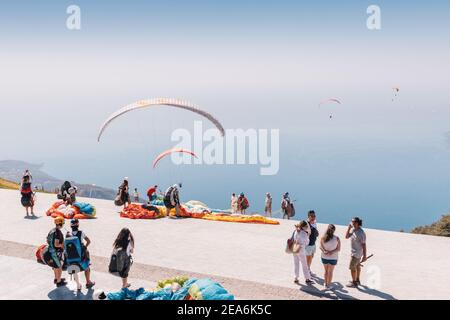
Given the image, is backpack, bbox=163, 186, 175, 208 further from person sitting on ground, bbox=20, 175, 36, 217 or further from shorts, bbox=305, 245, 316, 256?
shorts, bbox=305, 245, 316, 256

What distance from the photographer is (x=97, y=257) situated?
14.3m

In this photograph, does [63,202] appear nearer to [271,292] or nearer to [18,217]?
[18,217]

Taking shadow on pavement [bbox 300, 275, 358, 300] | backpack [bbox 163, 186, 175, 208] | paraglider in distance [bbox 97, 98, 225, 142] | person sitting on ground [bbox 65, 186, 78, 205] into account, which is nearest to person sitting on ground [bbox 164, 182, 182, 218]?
backpack [bbox 163, 186, 175, 208]

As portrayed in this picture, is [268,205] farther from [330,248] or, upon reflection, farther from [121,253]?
[121,253]

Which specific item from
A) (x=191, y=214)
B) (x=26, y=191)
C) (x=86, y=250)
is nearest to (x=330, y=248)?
(x=86, y=250)

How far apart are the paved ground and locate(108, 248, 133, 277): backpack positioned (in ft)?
5.05

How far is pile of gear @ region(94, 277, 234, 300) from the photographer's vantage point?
9.41 metres

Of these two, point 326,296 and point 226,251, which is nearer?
point 326,296

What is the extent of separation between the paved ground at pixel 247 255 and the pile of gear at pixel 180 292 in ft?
5.76

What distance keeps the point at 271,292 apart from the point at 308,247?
1732 millimetres

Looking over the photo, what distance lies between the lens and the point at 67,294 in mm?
11445
